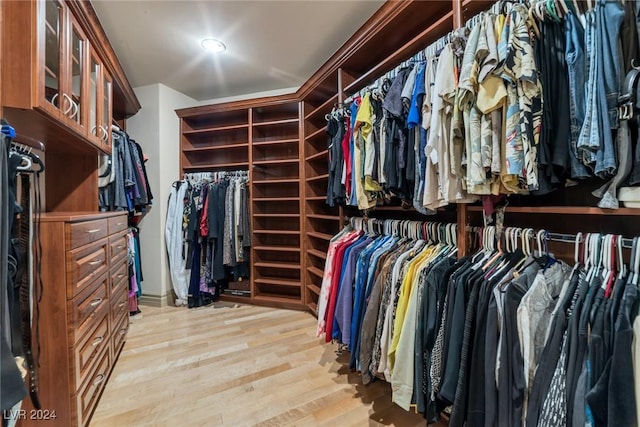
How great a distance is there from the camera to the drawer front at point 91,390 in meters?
1.29

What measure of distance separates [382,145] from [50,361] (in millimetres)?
1875

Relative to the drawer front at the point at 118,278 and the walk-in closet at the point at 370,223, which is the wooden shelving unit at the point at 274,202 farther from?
the drawer front at the point at 118,278

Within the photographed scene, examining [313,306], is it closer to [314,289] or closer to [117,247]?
[314,289]

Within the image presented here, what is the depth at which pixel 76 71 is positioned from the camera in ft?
5.15

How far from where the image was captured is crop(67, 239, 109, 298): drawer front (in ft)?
4.18

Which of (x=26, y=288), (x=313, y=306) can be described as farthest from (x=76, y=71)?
(x=313, y=306)

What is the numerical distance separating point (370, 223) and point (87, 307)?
1657 millimetres

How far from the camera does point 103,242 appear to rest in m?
1.66

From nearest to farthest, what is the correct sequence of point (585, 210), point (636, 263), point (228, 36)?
point (636, 263) → point (585, 210) → point (228, 36)

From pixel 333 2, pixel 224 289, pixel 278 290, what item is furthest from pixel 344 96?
pixel 224 289

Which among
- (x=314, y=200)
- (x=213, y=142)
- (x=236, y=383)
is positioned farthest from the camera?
(x=213, y=142)

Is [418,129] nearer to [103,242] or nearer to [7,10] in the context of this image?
[7,10]

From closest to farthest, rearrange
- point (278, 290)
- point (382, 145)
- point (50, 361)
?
point (50, 361)
point (382, 145)
point (278, 290)

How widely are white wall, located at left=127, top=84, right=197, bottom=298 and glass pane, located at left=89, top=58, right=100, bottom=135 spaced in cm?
115
